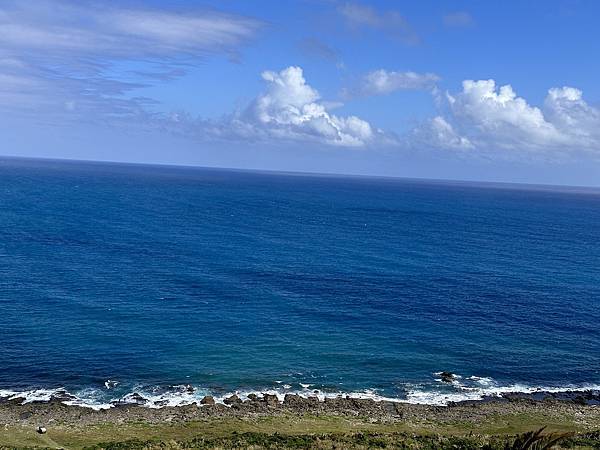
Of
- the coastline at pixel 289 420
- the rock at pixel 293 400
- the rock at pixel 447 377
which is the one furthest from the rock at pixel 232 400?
the rock at pixel 447 377

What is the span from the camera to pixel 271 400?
64.8 m

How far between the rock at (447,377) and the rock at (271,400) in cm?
2371

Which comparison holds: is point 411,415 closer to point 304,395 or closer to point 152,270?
point 304,395

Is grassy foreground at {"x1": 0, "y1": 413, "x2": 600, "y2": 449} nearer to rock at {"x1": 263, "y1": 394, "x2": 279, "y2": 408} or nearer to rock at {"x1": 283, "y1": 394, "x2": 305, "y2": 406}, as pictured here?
rock at {"x1": 283, "y1": 394, "x2": 305, "y2": 406}

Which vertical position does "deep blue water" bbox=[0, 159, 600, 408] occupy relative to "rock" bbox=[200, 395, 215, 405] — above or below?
above

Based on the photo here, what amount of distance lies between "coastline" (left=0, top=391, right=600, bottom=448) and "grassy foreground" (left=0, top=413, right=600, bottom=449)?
10cm

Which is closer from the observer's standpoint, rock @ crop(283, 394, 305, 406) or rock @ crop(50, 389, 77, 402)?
rock @ crop(50, 389, 77, 402)

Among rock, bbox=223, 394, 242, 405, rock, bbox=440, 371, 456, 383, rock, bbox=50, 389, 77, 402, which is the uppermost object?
rock, bbox=440, 371, 456, 383

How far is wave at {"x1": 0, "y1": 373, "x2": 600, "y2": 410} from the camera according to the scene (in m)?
63.0

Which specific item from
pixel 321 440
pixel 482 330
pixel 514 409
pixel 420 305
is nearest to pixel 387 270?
pixel 420 305

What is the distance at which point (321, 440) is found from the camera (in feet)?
174

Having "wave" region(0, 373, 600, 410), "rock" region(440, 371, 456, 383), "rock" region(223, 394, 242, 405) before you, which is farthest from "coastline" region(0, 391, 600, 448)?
"rock" region(440, 371, 456, 383)

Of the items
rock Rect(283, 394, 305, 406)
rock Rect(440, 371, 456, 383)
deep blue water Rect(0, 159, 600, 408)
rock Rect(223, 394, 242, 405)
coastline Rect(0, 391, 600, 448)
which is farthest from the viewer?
rock Rect(440, 371, 456, 383)

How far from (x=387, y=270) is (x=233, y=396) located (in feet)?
230
